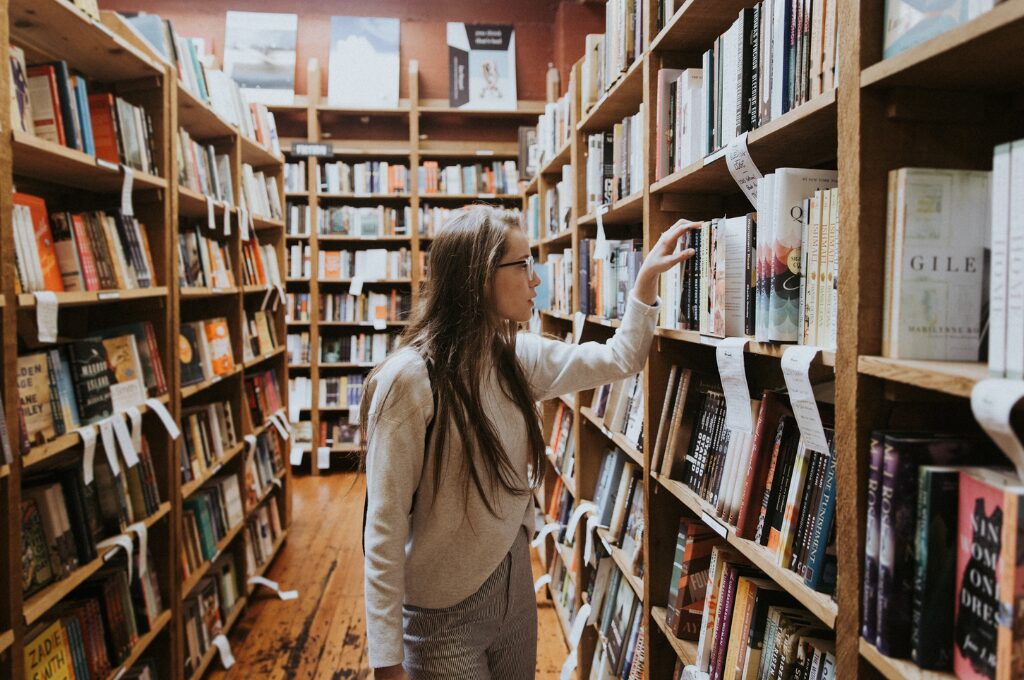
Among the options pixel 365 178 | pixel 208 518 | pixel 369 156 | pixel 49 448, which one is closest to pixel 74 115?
pixel 49 448

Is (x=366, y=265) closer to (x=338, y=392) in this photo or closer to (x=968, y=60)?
(x=338, y=392)

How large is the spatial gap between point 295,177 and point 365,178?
1.91ft

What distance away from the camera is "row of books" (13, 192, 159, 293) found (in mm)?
1533

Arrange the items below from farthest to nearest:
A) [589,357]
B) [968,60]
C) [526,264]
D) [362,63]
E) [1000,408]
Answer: [362,63]
[589,357]
[526,264]
[968,60]
[1000,408]

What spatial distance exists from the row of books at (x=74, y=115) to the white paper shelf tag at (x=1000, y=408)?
1.81 meters

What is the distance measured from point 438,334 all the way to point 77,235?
1.11 meters

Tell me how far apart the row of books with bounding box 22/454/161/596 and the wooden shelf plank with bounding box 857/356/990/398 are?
1726mm

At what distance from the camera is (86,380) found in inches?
68.2

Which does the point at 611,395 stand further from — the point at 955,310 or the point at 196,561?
the point at 196,561

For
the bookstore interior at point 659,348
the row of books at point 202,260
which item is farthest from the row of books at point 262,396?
the row of books at point 202,260

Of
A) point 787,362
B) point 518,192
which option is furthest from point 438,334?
point 518,192

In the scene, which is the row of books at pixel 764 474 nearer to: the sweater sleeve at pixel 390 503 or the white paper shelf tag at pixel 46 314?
the sweater sleeve at pixel 390 503

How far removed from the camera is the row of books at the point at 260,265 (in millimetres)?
3188

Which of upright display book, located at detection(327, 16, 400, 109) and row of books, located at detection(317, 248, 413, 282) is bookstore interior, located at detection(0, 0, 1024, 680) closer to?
row of books, located at detection(317, 248, 413, 282)
